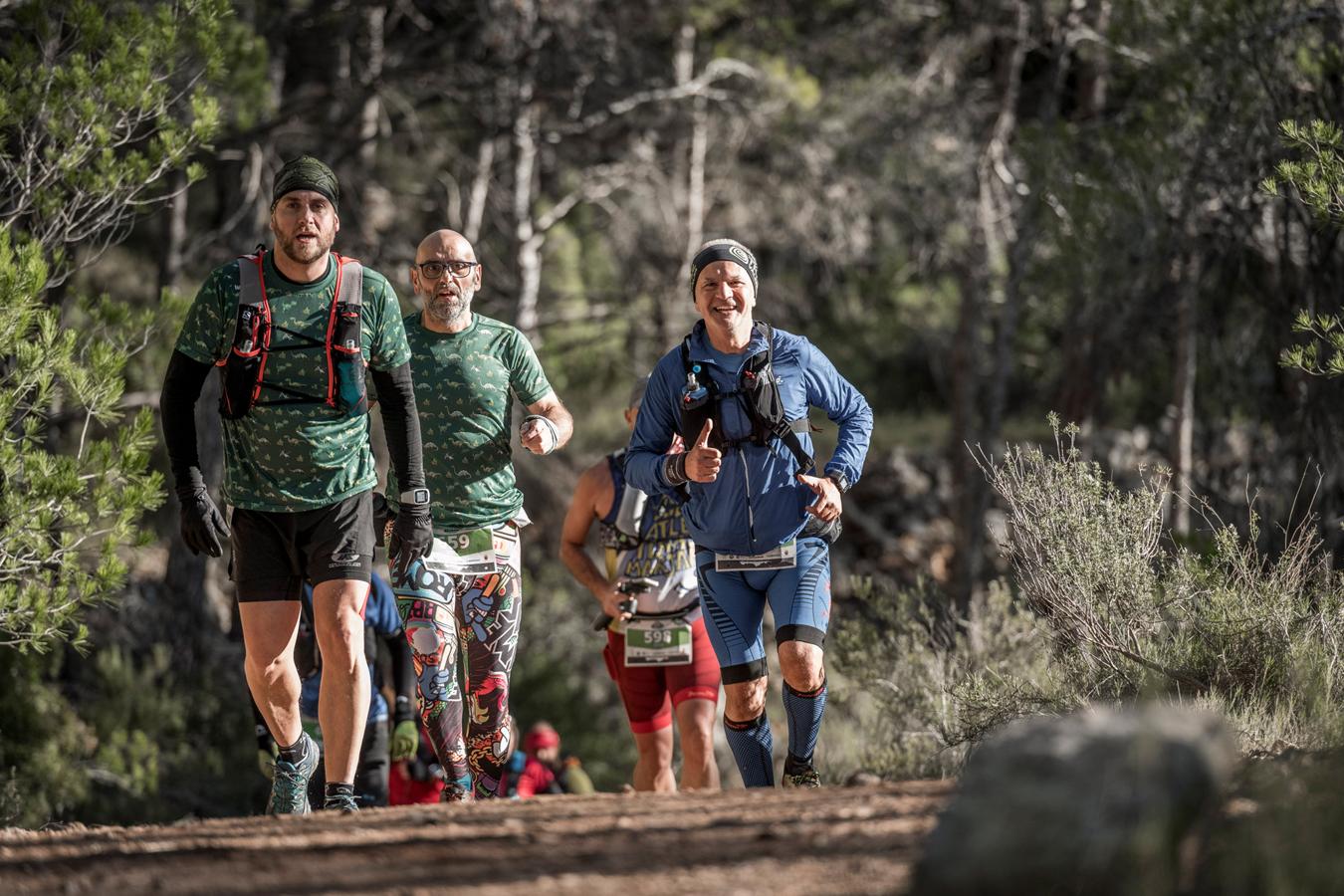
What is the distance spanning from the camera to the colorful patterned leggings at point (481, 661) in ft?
19.2

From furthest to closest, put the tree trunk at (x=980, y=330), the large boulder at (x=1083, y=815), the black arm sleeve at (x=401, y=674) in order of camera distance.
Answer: the tree trunk at (x=980, y=330) < the black arm sleeve at (x=401, y=674) < the large boulder at (x=1083, y=815)

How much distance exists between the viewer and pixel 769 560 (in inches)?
226

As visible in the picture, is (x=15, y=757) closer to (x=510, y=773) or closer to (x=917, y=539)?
(x=510, y=773)

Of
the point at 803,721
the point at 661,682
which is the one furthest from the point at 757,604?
the point at 661,682

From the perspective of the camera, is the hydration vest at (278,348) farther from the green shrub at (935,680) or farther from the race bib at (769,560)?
the green shrub at (935,680)

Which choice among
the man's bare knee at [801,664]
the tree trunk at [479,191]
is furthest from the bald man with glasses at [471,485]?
the tree trunk at [479,191]

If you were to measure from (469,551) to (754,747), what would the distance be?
4.44 feet

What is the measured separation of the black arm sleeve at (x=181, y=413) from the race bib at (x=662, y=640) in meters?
2.16

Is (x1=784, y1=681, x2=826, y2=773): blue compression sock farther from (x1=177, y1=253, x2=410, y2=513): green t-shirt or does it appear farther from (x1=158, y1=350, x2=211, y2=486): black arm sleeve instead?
(x1=158, y1=350, x2=211, y2=486): black arm sleeve

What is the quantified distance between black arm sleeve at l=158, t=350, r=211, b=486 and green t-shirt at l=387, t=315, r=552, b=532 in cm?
85

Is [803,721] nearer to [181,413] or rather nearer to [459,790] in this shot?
[459,790]

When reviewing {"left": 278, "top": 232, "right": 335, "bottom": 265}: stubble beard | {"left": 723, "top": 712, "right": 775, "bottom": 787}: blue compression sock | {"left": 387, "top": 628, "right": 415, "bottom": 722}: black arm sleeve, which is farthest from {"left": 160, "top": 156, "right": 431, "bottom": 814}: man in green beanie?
{"left": 387, "top": 628, "right": 415, "bottom": 722}: black arm sleeve

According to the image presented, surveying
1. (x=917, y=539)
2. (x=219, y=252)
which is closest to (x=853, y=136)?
(x=917, y=539)

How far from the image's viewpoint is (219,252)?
595 inches
